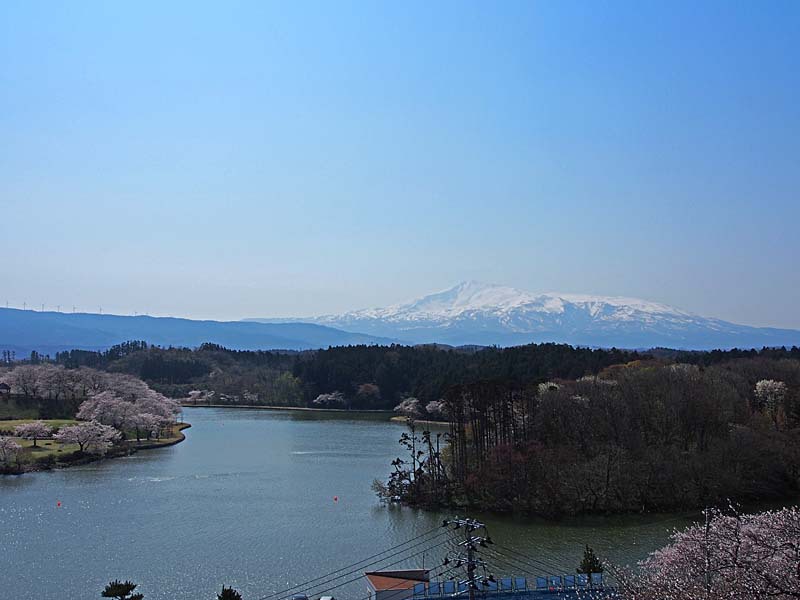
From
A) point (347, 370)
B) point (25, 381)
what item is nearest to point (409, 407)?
point (347, 370)

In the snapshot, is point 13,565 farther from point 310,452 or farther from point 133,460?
point 310,452

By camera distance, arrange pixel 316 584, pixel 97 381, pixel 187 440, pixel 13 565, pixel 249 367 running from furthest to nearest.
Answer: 1. pixel 249 367
2. pixel 97 381
3. pixel 187 440
4. pixel 13 565
5. pixel 316 584

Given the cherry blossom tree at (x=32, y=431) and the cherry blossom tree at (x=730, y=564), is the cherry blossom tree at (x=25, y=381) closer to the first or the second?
the cherry blossom tree at (x=32, y=431)

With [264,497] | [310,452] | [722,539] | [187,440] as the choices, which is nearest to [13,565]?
[264,497]

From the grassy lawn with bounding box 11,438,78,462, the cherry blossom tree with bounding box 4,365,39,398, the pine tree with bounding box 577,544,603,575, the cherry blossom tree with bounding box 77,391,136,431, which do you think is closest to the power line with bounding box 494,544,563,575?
the pine tree with bounding box 577,544,603,575

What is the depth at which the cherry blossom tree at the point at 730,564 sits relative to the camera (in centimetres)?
735

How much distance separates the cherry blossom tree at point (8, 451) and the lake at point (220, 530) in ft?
5.25

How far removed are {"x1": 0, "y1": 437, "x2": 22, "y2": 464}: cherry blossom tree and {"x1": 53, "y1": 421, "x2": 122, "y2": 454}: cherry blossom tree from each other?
3.15 meters

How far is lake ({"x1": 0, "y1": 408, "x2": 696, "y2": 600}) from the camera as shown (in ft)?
55.9

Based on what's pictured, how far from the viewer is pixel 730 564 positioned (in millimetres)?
7293

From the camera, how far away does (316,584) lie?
644 inches

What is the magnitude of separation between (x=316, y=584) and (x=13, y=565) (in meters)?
7.23

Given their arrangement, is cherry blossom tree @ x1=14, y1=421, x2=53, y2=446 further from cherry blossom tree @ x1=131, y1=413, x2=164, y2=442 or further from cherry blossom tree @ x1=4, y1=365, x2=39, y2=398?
cherry blossom tree @ x1=4, y1=365, x2=39, y2=398

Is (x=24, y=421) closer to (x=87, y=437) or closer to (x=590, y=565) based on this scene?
(x=87, y=437)
